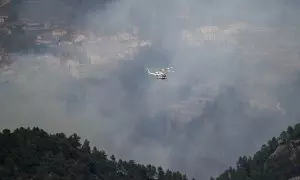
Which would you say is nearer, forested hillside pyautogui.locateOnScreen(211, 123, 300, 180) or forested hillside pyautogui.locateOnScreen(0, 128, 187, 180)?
forested hillside pyautogui.locateOnScreen(0, 128, 187, 180)

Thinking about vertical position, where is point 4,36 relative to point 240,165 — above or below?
above

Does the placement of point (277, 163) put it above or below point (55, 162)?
below

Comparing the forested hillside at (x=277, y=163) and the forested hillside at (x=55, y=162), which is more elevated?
the forested hillside at (x=55, y=162)

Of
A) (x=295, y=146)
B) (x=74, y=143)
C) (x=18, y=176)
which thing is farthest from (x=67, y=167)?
(x=295, y=146)

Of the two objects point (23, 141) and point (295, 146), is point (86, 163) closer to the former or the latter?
point (23, 141)

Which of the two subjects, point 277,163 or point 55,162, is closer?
point 55,162
